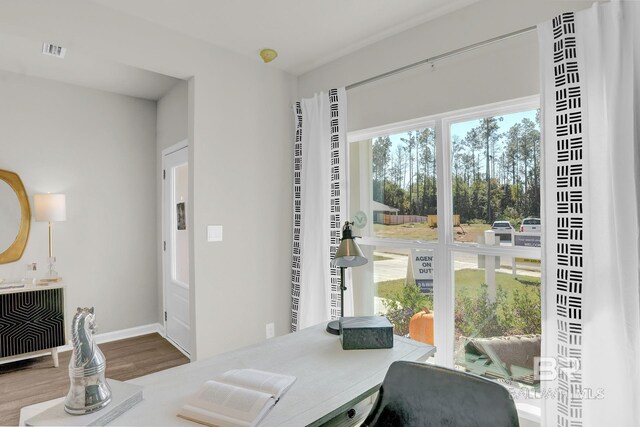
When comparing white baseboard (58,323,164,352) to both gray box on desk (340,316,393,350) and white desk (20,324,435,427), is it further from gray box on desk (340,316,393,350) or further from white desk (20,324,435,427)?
gray box on desk (340,316,393,350)

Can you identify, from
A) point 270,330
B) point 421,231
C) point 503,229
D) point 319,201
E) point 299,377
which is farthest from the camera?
point 270,330

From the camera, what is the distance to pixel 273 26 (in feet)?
8.06

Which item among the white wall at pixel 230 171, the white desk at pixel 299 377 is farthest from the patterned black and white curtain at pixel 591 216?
the white wall at pixel 230 171

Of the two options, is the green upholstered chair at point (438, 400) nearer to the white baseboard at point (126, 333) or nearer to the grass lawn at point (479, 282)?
the grass lawn at point (479, 282)

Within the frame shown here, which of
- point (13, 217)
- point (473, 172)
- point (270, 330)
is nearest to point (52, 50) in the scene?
point (13, 217)

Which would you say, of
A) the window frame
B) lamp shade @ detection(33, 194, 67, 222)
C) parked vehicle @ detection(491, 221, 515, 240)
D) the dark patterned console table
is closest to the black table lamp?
the window frame

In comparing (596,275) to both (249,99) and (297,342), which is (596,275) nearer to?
(297,342)

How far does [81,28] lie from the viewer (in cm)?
213

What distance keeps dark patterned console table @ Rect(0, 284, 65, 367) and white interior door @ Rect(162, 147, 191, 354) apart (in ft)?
3.09

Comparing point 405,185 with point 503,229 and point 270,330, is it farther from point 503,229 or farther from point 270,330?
point 270,330

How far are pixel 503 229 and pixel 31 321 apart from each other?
3.77 meters

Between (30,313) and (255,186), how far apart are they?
2.22 metres

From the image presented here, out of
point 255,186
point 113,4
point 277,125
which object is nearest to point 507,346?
point 255,186

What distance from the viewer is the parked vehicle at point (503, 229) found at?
6.80 feet
